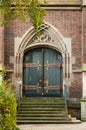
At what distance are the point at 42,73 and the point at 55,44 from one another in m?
1.37

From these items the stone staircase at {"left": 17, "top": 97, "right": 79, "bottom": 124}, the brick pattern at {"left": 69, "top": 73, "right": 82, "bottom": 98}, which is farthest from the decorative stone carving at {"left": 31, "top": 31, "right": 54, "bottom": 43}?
the stone staircase at {"left": 17, "top": 97, "right": 79, "bottom": 124}

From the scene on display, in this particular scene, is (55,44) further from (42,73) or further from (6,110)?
(6,110)

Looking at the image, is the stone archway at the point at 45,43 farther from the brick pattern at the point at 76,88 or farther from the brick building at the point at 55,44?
the brick pattern at the point at 76,88

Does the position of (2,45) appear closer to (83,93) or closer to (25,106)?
(25,106)

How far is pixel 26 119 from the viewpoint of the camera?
15.1 m

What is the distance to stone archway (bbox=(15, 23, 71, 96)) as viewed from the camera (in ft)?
56.5

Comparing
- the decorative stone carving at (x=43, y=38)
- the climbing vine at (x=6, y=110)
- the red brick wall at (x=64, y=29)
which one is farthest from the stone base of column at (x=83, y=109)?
the climbing vine at (x=6, y=110)

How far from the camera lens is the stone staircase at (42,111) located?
14992mm

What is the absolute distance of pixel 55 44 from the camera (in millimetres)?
17375

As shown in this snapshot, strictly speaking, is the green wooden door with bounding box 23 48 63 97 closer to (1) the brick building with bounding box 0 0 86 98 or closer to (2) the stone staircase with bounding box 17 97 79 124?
(1) the brick building with bounding box 0 0 86 98

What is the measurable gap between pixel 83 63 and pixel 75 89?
1.25 metres

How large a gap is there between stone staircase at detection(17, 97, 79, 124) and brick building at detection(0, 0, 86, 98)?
0.74 metres

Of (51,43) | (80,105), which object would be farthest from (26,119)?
(51,43)

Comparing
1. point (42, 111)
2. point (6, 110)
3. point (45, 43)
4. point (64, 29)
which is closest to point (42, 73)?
point (45, 43)
